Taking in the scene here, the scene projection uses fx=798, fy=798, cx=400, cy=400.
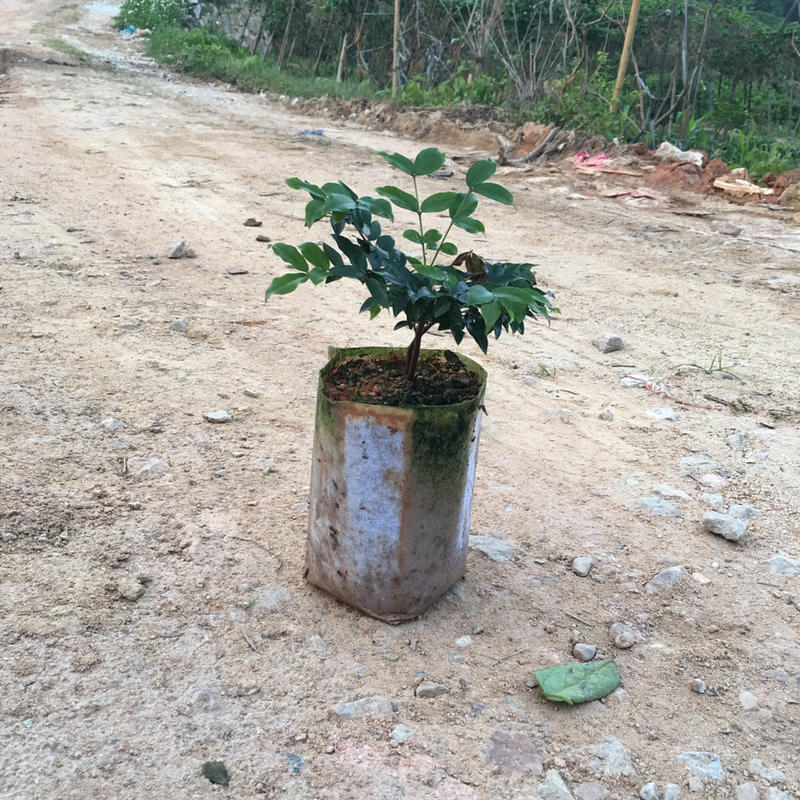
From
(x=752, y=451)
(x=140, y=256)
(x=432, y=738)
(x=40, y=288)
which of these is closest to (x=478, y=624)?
(x=432, y=738)

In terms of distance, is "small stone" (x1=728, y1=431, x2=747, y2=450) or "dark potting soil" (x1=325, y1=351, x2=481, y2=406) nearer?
"dark potting soil" (x1=325, y1=351, x2=481, y2=406)

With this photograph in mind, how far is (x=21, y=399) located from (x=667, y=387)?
94.7 inches

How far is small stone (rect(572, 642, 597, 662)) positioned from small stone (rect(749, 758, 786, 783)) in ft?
1.21

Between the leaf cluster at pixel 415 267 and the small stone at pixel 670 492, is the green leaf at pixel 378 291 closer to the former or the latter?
the leaf cluster at pixel 415 267

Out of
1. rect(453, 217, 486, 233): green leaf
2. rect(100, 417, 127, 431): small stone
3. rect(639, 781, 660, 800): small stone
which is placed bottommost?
rect(639, 781, 660, 800): small stone

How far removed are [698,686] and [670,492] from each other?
2.82 ft

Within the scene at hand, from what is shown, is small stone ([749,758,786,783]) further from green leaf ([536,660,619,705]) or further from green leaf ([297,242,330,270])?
green leaf ([297,242,330,270])

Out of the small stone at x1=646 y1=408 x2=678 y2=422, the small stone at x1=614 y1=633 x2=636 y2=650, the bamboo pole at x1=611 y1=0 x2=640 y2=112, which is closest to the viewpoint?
the small stone at x1=614 y1=633 x2=636 y2=650

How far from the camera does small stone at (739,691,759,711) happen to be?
5.44 feet

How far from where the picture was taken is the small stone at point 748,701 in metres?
1.66

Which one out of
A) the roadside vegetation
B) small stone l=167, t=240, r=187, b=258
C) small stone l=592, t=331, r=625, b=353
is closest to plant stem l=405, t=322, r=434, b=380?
small stone l=592, t=331, r=625, b=353

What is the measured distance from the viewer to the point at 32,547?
1925 mm

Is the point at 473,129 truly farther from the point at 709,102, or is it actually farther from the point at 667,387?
the point at 667,387

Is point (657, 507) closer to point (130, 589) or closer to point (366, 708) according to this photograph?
point (366, 708)
